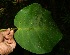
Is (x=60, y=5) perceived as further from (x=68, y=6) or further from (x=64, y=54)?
(x=64, y=54)

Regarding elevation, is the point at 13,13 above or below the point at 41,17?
below

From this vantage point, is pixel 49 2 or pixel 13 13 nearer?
pixel 13 13

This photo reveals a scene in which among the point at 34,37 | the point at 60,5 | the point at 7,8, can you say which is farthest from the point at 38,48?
the point at 60,5

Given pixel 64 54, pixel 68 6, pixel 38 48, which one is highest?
pixel 38 48

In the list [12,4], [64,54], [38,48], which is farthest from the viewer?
[12,4]

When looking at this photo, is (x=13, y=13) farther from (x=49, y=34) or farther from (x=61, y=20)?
(x=49, y=34)

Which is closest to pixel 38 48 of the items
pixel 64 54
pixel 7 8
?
pixel 64 54

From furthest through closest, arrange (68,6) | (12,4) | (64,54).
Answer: (68,6)
(12,4)
(64,54)
